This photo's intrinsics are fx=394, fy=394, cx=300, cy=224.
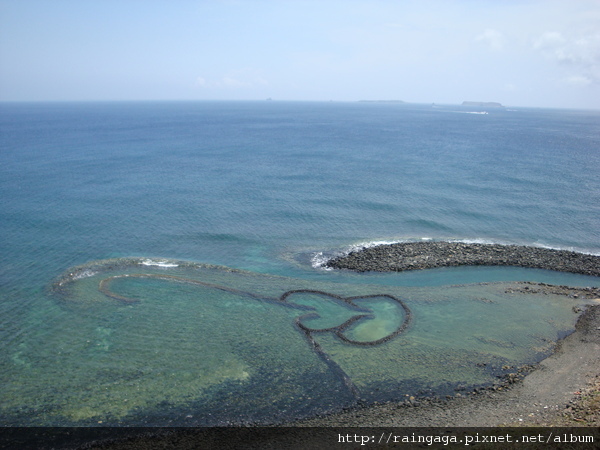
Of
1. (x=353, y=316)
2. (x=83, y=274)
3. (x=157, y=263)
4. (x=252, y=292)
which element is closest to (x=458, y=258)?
(x=353, y=316)

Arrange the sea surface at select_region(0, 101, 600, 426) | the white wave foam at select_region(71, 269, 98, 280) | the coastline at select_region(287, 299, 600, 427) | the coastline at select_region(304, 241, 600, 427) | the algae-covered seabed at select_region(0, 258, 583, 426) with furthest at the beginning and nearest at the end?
the white wave foam at select_region(71, 269, 98, 280) → the sea surface at select_region(0, 101, 600, 426) → the algae-covered seabed at select_region(0, 258, 583, 426) → the coastline at select_region(304, 241, 600, 427) → the coastline at select_region(287, 299, 600, 427)

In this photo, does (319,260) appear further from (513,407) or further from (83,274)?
(513,407)

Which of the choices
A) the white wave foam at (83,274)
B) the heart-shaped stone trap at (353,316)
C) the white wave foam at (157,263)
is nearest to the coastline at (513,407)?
the heart-shaped stone trap at (353,316)

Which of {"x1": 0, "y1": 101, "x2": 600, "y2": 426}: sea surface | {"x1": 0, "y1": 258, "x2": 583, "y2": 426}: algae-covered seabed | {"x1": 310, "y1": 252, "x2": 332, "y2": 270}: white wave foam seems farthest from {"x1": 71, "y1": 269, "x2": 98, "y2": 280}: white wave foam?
{"x1": 310, "y1": 252, "x2": 332, "y2": 270}: white wave foam

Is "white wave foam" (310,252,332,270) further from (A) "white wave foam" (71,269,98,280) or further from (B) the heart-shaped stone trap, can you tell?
(A) "white wave foam" (71,269,98,280)

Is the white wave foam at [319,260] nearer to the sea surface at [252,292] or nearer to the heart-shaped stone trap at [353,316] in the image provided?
the sea surface at [252,292]
